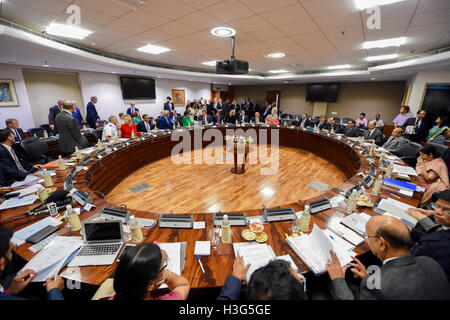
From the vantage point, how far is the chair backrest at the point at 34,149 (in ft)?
11.7

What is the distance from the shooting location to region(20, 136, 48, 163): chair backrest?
11.7 feet

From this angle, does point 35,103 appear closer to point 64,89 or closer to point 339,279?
point 64,89

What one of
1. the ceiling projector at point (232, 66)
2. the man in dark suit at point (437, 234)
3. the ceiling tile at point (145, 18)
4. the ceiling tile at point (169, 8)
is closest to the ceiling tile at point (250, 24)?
the ceiling tile at point (169, 8)

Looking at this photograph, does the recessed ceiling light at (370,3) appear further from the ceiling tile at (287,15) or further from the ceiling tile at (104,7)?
the ceiling tile at (104,7)

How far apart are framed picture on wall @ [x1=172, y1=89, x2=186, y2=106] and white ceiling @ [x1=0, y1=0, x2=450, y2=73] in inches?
227

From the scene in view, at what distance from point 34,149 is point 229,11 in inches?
173

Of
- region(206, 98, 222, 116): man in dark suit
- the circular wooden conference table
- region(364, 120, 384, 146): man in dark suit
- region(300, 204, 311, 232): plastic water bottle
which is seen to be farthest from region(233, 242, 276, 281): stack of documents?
region(206, 98, 222, 116): man in dark suit

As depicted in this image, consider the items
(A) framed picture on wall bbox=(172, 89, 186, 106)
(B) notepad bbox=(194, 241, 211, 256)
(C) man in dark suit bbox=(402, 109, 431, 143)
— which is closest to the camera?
(B) notepad bbox=(194, 241, 211, 256)

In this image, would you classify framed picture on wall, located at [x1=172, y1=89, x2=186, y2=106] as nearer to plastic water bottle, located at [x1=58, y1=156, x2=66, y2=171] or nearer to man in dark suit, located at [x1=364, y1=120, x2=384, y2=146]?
plastic water bottle, located at [x1=58, y1=156, x2=66, y2=171]

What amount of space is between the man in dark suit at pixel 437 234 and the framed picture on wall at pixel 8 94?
9535 millimetres

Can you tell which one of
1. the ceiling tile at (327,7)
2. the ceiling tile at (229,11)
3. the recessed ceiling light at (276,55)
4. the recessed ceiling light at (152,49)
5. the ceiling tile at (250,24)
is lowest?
the ceiling tile at (327,7)

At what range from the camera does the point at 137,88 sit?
8.84 m

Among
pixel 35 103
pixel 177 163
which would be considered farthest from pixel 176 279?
pixel 35 103

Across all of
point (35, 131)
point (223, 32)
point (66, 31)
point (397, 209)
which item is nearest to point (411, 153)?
point (397, 209)
